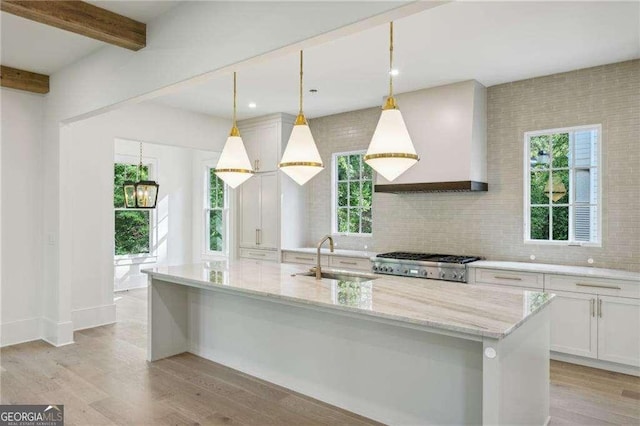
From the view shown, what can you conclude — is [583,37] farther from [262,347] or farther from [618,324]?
[262,347]

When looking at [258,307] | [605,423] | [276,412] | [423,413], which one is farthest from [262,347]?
[605,423]

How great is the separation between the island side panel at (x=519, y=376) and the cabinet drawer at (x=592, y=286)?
4.56 ft

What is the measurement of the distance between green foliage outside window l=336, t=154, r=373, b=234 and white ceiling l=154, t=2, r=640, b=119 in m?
0.98

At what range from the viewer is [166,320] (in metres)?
3.98

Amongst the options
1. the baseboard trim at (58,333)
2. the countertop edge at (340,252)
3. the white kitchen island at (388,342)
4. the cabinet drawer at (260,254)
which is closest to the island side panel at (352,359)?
the white kitchen island at (388,342)

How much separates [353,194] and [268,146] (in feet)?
4.51

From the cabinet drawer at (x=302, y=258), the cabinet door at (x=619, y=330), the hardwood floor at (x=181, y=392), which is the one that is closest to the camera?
the hardwood floor at (x=181, y=392)

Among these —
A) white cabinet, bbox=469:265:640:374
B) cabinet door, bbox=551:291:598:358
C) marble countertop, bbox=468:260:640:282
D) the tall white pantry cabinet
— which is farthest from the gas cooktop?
the tall white pantry cabinet

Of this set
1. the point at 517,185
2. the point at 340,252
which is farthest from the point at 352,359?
the point at 517,185

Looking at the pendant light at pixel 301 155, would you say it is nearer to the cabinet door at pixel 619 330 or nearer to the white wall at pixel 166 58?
the white wall at pixel 166 58

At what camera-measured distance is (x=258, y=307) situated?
11.4 ft

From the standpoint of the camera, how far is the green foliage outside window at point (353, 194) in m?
5.80

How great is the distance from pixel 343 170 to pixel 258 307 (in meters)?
3.03

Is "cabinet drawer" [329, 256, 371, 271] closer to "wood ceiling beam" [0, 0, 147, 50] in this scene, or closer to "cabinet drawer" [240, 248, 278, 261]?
"cabinet drawer" [240, 248, 278, 261]
